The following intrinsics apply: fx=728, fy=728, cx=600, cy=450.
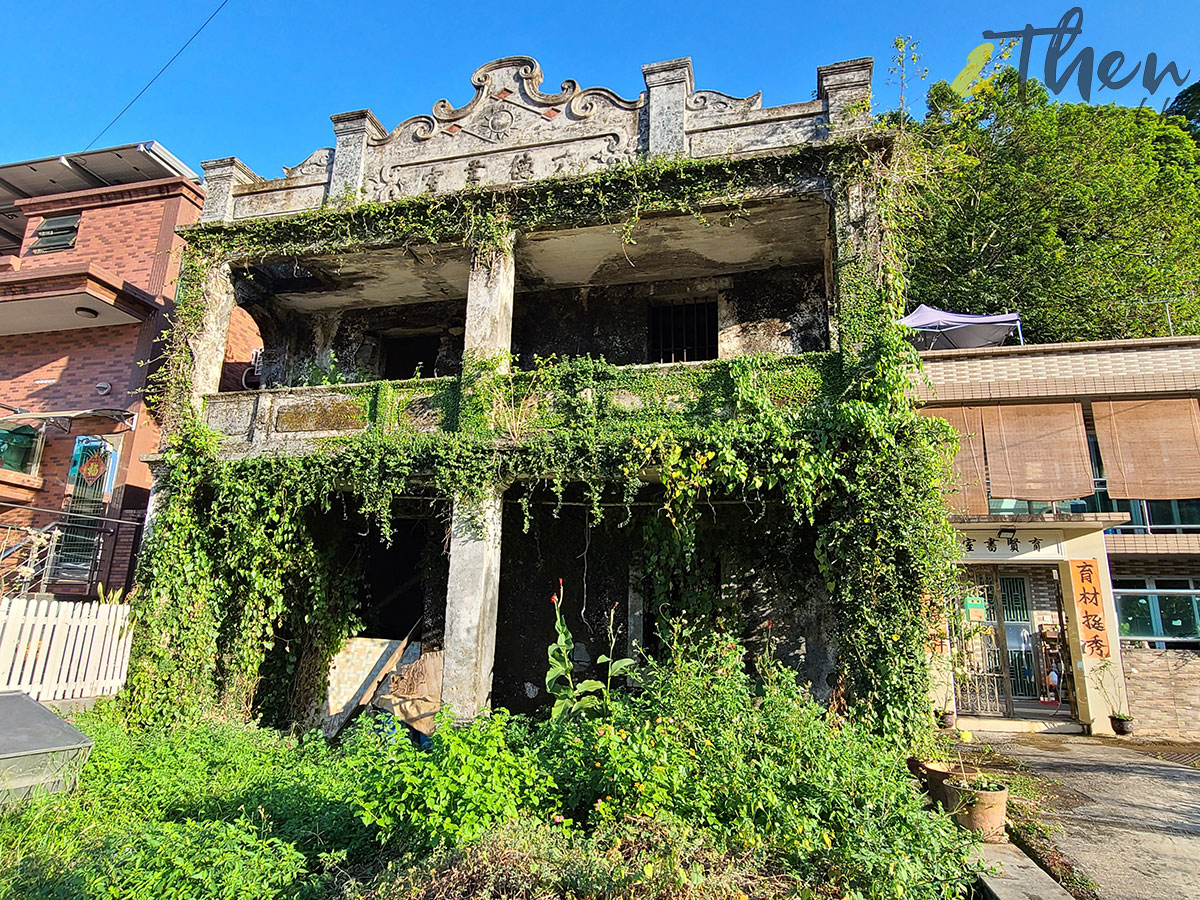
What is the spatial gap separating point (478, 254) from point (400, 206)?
1.33m

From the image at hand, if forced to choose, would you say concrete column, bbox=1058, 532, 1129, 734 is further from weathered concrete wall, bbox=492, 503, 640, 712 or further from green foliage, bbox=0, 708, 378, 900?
green foliage, bbox=0, 708, 378, 900

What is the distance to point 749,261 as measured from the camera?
404 inches

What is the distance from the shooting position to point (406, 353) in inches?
490

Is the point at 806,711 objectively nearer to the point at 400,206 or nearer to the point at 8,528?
the point at 400,206

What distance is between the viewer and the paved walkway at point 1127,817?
4984 mm

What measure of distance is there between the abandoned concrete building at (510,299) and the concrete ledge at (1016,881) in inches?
152

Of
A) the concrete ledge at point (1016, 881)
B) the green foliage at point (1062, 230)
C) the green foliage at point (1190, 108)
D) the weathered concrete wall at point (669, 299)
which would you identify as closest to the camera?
the concrete ledge at point (1016, 881)

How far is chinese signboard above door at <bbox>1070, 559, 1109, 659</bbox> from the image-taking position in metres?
11.5

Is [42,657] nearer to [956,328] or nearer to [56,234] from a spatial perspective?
[56,234]

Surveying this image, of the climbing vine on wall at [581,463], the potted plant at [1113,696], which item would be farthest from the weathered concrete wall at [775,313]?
the potted plant at [1113,696]

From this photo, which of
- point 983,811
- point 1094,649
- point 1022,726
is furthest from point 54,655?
point 1094,649

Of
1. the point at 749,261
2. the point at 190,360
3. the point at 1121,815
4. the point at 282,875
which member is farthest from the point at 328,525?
the point at 1121,815

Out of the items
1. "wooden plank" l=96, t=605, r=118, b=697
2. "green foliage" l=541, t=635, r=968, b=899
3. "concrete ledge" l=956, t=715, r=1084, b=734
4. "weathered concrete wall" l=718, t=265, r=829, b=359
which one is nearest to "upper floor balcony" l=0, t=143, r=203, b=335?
"wooden plank" l=96, t=605, r=118, b=697

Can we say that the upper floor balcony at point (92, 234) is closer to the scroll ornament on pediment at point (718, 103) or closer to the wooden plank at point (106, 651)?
the wooden plank at point (106, 651)
